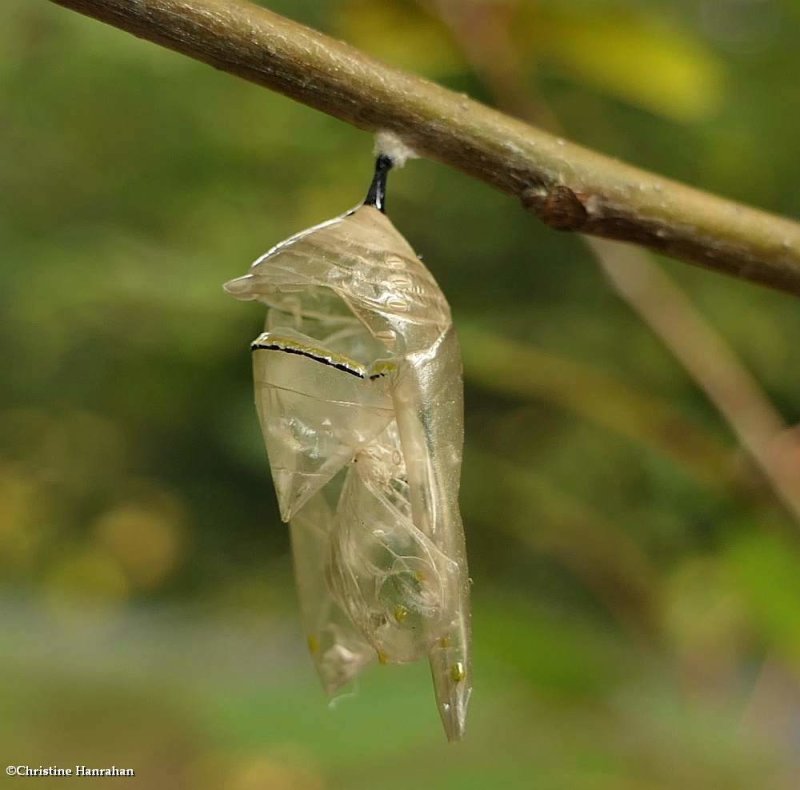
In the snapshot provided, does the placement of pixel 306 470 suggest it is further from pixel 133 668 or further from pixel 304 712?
pixel 133 668

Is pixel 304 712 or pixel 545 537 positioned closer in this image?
pixel 304 712

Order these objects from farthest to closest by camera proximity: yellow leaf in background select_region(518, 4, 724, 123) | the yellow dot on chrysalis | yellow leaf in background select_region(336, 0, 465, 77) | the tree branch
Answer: yellow leaf in background select_region(336, 0, 465, 77), yellow leaf in background select_region(518, 4, 724, 123), the yellow dot on chrysalis, the tree branch

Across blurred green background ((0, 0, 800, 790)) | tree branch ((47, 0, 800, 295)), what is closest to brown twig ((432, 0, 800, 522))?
blurred green background ((0, 0, 800, 790))

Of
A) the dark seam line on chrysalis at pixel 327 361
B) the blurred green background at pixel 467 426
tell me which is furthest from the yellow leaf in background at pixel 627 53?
the dark seam line on chrysalis at pixel 327 361

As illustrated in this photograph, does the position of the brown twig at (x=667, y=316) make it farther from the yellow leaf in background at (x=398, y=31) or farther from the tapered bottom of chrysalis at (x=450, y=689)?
the tapered bottom of chrysalis at (x=450, y=689)

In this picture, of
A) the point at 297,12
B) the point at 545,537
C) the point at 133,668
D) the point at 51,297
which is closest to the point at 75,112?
the point at 51,297

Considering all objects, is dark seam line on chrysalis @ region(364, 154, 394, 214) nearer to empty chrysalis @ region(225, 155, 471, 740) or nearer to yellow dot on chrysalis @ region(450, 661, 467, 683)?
empty chrysalis @ region(225, 155, 471, 740)

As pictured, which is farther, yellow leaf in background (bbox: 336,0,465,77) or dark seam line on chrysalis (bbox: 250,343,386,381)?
yellow leaf in background (bbox: 336,0,465,77)

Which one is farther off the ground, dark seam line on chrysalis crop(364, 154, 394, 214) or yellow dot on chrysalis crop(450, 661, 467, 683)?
dark seam line on chrysalis crop(364, 154, 394, 214)
